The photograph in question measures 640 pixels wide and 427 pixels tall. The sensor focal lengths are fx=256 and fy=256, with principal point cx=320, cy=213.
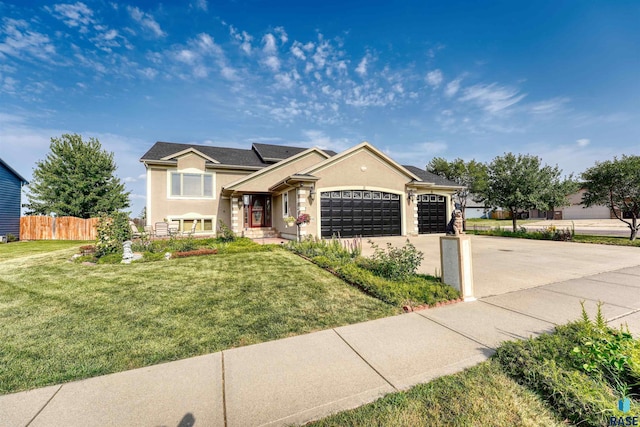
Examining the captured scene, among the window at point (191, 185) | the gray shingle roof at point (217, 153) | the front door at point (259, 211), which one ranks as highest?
the gray shingle roof at point (217, 153)

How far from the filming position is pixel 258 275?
22.5 feet

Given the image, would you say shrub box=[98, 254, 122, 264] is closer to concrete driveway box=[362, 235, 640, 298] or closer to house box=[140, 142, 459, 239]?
house box=[140, 142, 459, 239]

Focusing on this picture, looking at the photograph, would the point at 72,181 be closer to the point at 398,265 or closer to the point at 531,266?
the point at 398,265

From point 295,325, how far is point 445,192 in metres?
18.3

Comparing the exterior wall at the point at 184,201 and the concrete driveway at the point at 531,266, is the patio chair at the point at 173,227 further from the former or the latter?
the concrete driveway at the point at 531,266

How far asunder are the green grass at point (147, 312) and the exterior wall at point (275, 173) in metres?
9.14

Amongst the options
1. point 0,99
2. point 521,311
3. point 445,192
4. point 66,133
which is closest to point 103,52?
point 0,99

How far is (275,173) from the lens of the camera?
17141mm

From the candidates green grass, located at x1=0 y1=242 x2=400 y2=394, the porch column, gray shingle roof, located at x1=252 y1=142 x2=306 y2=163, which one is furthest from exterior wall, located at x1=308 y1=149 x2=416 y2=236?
gray shingle roof, located at x1=252 y1=142 x2=306 y2=163

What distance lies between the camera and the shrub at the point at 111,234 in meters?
9.46

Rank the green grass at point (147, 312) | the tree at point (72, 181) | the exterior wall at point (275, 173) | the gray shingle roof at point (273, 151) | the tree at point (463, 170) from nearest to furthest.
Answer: the green grass at point (147, 312) < the exterior wall at point (275, 173) < the gray shingle roof at point (273, 151) < the tree at point (72, 181) < the tree at point (463, 170)

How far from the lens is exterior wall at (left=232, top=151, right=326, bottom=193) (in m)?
16.2

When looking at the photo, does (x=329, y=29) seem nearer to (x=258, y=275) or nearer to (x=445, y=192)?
(x=258, y=275)

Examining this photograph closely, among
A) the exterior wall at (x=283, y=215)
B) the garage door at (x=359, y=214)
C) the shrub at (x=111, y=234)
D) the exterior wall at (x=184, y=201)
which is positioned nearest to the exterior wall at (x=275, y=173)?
the exterior wall at (x=283, y=215)
